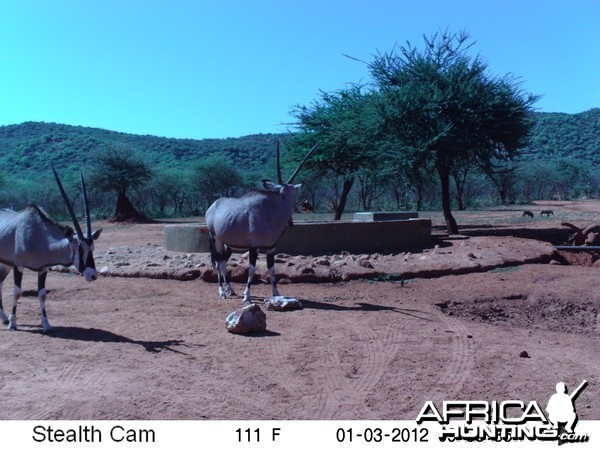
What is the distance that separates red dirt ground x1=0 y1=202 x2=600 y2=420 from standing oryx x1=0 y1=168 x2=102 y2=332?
74 cm

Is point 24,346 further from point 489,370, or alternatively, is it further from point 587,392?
point 587,392

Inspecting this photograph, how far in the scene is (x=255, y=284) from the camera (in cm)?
1374

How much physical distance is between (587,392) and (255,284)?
7993 millimetres

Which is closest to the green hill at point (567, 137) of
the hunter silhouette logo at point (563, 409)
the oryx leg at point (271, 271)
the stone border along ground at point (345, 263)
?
the stone border along ground at point (345, 263)

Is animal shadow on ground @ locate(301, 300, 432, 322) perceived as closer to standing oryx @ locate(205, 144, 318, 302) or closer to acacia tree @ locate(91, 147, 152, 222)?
standing oryx @ locate(205, 144, 318, 302)

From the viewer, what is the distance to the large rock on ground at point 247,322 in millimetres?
9016

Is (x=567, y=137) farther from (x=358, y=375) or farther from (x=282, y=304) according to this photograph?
(x=358, y=375)

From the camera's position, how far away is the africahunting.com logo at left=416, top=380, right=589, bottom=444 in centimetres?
521

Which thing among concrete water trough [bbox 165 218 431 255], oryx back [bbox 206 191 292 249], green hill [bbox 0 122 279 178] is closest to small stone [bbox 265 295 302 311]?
oryx back [bbox 206 191 292 249]

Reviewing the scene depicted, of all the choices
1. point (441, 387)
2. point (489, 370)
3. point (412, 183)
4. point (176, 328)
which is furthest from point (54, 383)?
point (412, 183)

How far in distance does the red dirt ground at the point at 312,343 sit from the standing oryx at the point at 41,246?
74cm

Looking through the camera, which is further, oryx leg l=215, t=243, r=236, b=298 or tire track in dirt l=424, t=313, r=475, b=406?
oryx leg l=215, t=243, r=236, b=298

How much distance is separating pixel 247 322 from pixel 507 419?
4.15m

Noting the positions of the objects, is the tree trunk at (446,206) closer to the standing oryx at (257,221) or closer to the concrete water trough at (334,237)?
the concrete water trough at (334,237)
